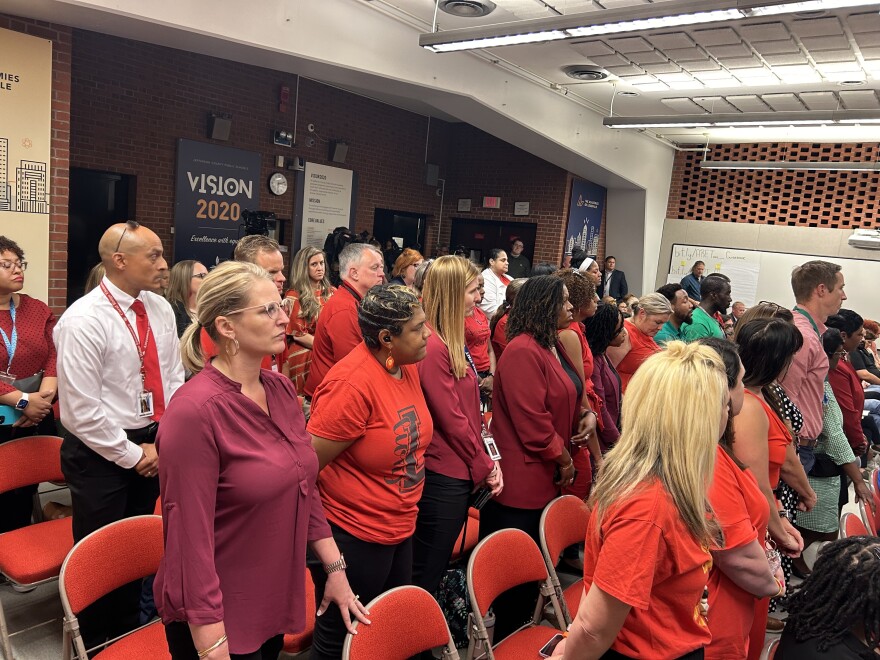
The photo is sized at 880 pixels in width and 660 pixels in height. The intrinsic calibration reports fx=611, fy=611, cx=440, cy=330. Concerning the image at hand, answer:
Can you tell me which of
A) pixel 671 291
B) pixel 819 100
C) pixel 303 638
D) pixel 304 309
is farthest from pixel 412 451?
pixel 819 100

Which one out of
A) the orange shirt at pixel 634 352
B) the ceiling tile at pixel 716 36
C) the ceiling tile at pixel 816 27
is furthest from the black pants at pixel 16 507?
the ceiling tile at pixel 816 27

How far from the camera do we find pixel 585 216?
34.2ft

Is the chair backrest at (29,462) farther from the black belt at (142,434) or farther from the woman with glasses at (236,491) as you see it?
the woman with glasses at (236,491)

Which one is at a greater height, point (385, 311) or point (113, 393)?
point (385, 311)

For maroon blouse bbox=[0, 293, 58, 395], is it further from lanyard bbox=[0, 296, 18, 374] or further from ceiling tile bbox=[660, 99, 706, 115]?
ceiling tile bbox=[660, 99, 706, 115]

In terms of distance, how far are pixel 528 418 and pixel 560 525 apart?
44cm

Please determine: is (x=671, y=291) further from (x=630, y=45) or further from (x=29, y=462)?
(x=29, y=462)

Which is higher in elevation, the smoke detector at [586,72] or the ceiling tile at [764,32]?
the smoke detector at [586,72]

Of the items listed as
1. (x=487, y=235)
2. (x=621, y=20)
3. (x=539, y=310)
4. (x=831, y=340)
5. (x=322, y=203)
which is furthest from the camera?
(x=487, y=235)

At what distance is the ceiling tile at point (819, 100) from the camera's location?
7.38m

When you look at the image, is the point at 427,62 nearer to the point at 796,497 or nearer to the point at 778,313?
the point at 778,313

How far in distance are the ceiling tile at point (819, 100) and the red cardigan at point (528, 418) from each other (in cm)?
688

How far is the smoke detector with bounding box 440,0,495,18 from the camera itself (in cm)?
544

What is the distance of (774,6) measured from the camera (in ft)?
12.9
